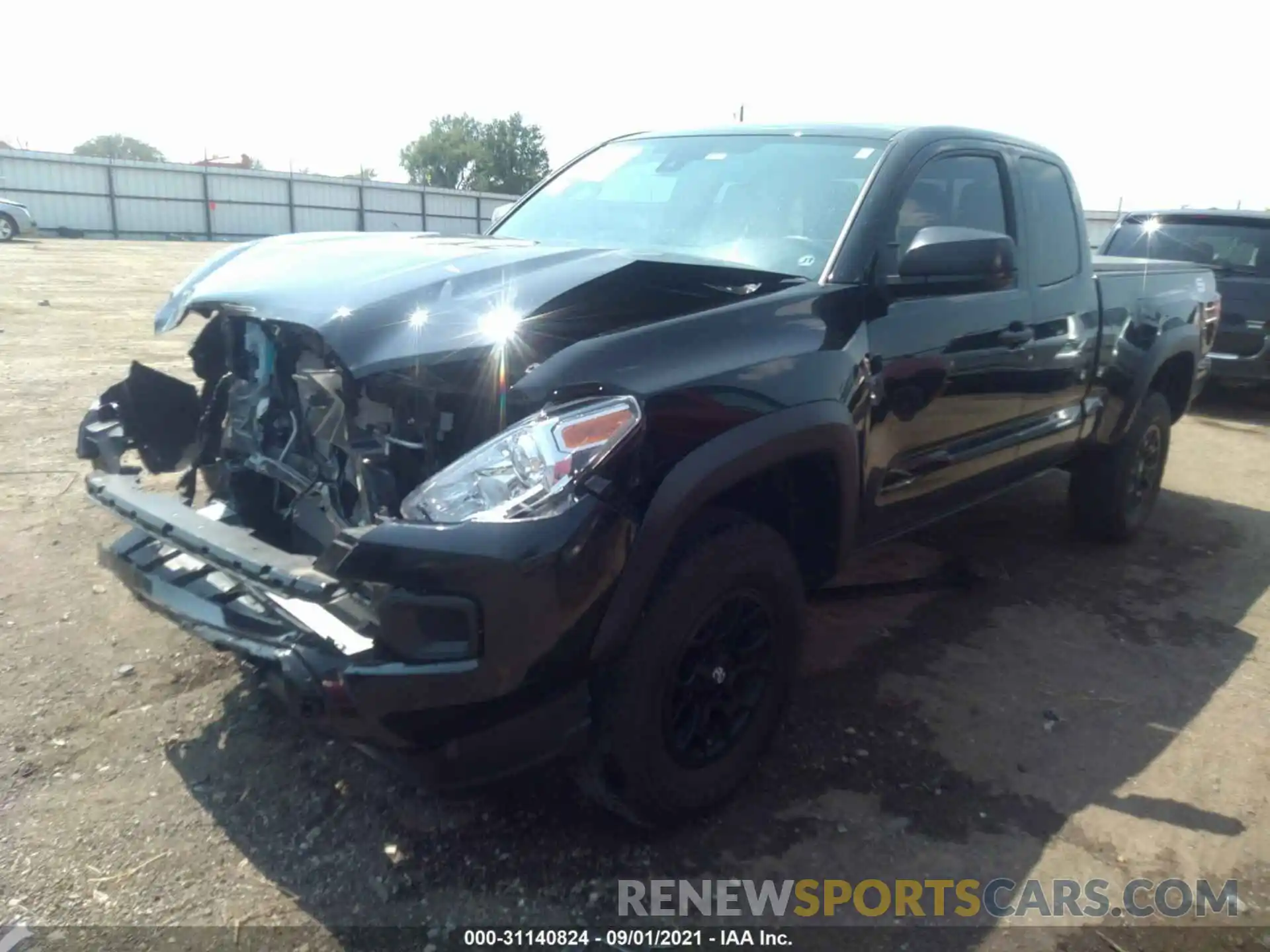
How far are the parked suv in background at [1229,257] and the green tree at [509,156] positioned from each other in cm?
5503

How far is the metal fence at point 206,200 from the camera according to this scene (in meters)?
32.5

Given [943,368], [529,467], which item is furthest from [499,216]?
[529,467]

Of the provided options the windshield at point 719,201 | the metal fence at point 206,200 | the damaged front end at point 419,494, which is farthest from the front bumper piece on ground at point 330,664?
the metal fence at point 206,200

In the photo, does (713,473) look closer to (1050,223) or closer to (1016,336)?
(1016,336)

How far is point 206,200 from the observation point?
115 feet

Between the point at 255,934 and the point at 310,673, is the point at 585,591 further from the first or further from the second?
the point at 255,934

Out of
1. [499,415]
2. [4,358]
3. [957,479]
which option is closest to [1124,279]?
[957,479]

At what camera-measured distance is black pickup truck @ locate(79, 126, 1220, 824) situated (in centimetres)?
215

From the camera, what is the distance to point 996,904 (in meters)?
2.59

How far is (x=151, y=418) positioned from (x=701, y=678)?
6.77 feet

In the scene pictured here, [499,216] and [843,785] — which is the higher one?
[499,216]

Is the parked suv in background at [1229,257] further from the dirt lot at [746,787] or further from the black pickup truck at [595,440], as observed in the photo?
the black pickup truck at [595,440]

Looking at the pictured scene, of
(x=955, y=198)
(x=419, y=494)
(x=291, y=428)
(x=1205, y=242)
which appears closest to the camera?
(x=419, y=494)

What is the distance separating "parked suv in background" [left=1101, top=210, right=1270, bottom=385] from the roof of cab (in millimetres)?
6081
